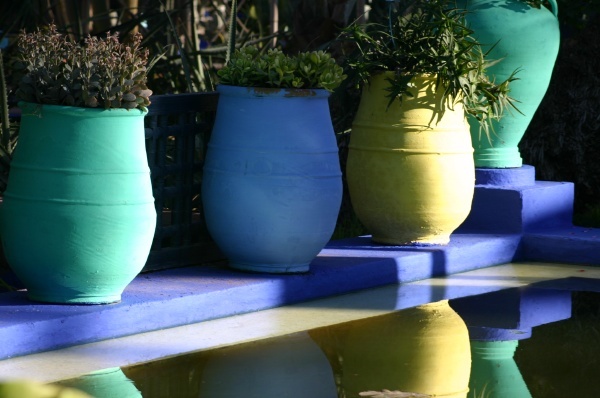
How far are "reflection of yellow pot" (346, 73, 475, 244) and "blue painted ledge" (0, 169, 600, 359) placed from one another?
0.62ft

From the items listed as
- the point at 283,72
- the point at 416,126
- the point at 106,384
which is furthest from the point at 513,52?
the point at 106,384

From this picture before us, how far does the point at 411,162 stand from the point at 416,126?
0.20 metres

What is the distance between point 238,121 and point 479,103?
1733 millimetres

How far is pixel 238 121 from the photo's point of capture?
5.36 m

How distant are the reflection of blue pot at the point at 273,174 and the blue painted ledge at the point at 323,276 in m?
0.21

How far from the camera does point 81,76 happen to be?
4.48 m

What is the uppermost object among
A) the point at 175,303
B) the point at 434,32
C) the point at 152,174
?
the point at 434,32

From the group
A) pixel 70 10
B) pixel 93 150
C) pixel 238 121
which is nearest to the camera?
pixel 93 150

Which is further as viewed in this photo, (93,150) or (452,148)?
(452,148)

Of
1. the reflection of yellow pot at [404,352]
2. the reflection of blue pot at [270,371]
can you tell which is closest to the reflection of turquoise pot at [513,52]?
the reflection of yellow pot at [404,352]

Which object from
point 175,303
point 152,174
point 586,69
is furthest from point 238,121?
point 586,69

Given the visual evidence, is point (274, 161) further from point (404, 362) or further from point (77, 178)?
point (404, 362)

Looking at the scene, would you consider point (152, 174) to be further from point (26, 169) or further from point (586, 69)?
point (586, 69)

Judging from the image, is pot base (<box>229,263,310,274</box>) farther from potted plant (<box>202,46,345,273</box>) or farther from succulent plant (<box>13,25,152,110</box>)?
succulent plant (<box>13,25,152,110</box>)
